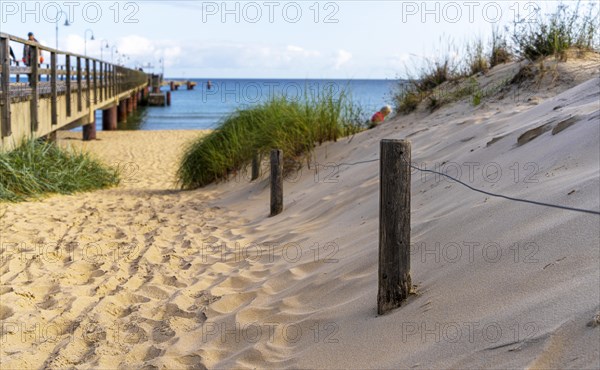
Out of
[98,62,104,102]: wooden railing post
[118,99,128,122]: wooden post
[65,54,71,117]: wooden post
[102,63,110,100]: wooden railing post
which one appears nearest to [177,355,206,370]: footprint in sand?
[65,54,71,117]: wooden post

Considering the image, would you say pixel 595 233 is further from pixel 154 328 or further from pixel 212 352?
pixel 154 328


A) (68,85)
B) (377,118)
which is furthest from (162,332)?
(68,85)

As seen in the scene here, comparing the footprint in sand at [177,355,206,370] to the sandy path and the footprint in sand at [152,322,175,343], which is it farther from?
the footprint in sand at [152,322,175,343]

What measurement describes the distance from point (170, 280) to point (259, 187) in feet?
13.1

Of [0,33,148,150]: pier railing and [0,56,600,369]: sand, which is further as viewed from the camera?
[0,33,148,150]: pier railing

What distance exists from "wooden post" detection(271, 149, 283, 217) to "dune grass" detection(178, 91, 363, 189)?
2.02 metres

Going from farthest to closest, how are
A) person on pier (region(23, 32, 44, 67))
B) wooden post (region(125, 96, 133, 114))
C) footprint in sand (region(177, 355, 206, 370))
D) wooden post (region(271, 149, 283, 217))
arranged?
wooden post (region(125, 96, 133, 114)) → person on pier (region(23, 32, 44, 67)) → wooden post (region(271, 149, 283, 217)) → footprint in sand (region(177, 355, 206, 370))

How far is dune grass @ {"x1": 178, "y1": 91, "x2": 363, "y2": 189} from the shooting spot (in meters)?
9.51

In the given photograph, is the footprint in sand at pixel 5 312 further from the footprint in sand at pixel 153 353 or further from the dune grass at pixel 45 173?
the dune grass at pixel 45 173

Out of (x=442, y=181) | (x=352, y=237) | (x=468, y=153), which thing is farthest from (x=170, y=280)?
(x=468, y=153)

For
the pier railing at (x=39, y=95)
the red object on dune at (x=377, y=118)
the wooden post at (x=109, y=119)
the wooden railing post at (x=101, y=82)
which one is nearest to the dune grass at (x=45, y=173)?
the pier railing at (x=39, y=95)

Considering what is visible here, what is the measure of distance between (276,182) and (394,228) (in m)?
3.92

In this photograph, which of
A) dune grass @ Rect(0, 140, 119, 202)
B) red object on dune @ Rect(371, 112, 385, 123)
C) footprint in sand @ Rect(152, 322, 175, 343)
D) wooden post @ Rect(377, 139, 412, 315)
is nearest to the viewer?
wooden post @ Rect(377, 139, 412, 315)

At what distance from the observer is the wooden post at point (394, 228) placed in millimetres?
3373
